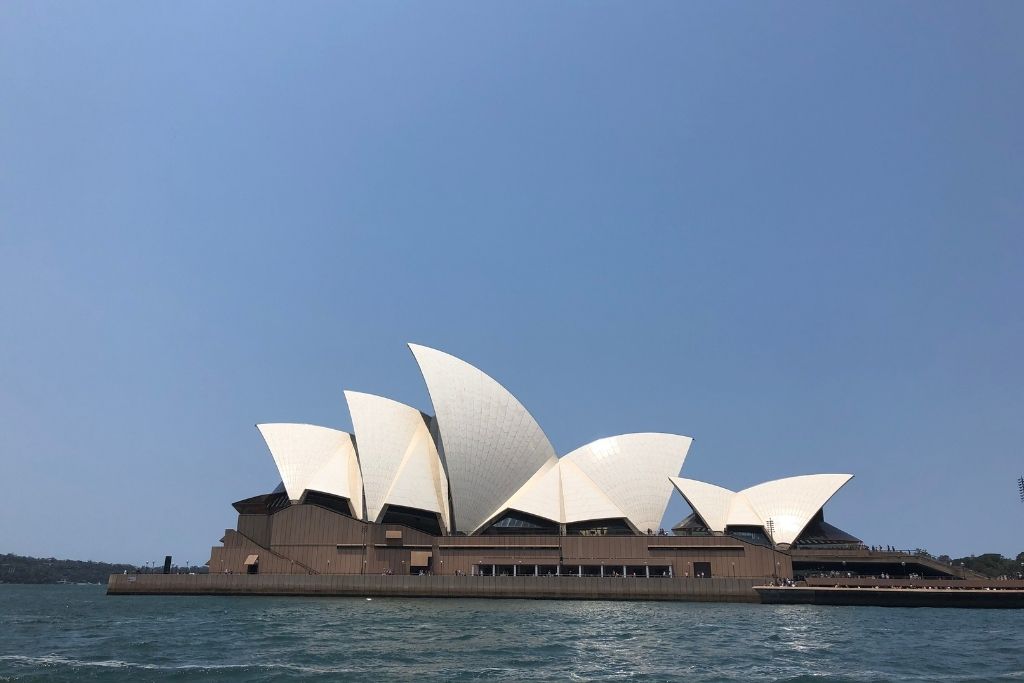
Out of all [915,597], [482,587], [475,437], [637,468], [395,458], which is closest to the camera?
[915,597]

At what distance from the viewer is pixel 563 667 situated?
2120cm

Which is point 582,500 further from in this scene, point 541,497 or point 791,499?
point 791,499

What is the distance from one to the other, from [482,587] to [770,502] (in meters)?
27.2

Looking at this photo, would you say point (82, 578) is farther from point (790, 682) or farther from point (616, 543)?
point (790, 682)

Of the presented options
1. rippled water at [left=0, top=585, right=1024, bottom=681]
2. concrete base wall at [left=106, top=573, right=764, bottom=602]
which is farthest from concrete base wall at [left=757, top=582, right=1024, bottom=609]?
rippled water at [left=0, top=585, right=1024, bottom=681]

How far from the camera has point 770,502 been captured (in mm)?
61938

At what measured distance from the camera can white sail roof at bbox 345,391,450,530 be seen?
58.2 m

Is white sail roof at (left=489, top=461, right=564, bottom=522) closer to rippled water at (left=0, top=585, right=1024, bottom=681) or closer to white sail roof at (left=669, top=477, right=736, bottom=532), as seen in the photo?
white sail roof at (left=669, top=477, right=736, bottom=532)

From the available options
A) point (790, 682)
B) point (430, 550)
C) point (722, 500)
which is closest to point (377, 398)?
point (430, 550)

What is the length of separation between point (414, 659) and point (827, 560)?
46625mm

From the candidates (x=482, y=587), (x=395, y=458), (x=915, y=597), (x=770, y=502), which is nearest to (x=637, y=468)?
(x=770, y=502)

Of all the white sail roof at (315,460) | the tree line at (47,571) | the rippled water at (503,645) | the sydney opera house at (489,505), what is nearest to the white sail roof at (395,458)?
the sydney opera house at (489,505)

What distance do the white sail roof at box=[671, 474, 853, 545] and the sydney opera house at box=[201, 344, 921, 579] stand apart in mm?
118

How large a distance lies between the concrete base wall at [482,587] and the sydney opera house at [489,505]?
2176 millimetres
